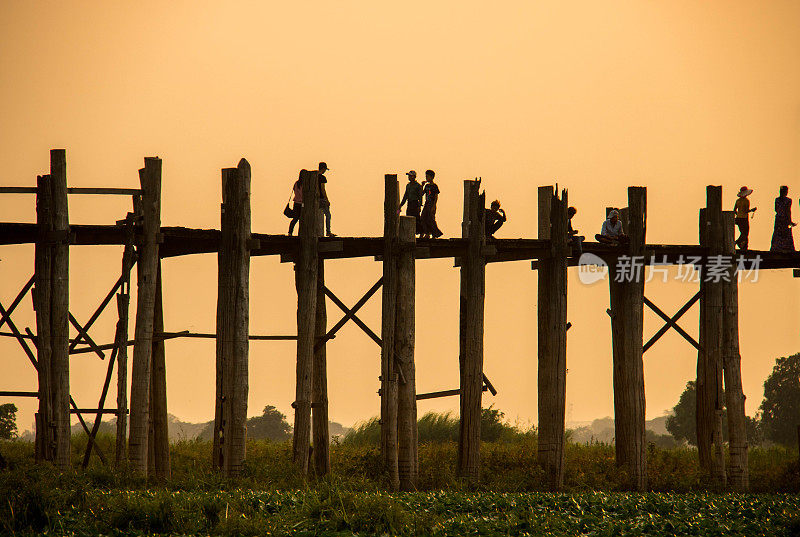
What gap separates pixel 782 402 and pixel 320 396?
129 feet

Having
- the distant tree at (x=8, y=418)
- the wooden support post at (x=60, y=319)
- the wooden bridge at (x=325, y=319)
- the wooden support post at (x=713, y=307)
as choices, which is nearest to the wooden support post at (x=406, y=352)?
the wooden bridge at (x=325, y=319)

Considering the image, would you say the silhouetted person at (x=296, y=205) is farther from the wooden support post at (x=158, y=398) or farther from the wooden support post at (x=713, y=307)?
the wooden support post at (x=713, y=307)

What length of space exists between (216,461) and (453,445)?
8892 millimetres

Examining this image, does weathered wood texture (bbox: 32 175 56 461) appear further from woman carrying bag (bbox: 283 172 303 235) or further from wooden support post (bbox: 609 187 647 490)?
wooden support post (bbox: 609 187 647 490)

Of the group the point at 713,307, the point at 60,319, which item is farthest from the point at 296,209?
the point at 713,307

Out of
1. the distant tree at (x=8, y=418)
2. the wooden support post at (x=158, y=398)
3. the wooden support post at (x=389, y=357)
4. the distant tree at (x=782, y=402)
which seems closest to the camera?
the wooden support post at (x=389, y=357)

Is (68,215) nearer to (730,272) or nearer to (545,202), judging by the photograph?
(545,202)

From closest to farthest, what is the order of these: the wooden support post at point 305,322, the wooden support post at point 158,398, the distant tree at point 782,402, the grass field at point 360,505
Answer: the grass field at point 360,505
the wooden support post at point 305,322
the wooden support post at point 158,398
the distant tree at point 782,402

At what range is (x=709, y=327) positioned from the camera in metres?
23.5

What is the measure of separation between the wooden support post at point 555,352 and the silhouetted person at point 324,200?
13.1 ft

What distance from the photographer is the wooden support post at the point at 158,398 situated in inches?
821

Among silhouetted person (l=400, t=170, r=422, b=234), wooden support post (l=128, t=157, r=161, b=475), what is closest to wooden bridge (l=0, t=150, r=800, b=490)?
wooden support post (l=128, t=157, r=161, b=475)

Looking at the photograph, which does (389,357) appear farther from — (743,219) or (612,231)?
(743,219)

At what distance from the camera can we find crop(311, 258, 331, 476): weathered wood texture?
21531mm
